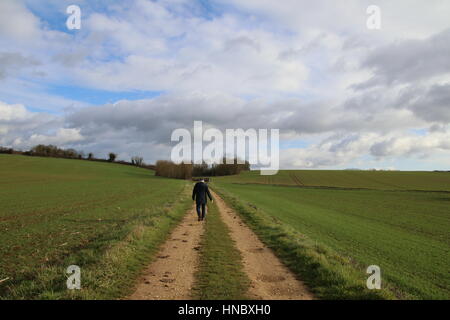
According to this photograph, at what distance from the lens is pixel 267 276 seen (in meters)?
7.81

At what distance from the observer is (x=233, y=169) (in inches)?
5428

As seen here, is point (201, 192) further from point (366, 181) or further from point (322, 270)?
point (366, 181)

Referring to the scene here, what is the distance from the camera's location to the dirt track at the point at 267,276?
21.6ft

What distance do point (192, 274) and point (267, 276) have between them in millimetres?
1991

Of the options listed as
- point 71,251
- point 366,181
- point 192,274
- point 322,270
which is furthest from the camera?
point 366,181

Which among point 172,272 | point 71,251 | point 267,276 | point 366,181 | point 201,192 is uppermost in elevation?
point 201,192

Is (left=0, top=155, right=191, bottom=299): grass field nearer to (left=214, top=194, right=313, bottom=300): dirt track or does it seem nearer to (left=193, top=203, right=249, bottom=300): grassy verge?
(left=193, top=203, right=249, bottom=300): grassy verge

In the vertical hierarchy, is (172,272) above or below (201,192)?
below

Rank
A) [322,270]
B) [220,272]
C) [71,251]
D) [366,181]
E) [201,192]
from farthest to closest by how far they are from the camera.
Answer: [366,181] < [201,192] < [71,251] < [322,270] < [220,272]

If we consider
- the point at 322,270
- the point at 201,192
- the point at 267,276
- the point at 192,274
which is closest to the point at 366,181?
the point at 201,192

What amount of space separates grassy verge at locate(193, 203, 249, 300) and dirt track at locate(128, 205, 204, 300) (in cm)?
25

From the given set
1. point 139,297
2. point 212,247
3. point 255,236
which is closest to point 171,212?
point 255,236
